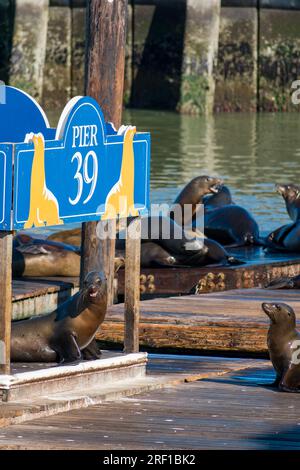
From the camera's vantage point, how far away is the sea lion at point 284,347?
7630 mm

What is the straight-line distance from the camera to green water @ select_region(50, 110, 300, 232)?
813 inches

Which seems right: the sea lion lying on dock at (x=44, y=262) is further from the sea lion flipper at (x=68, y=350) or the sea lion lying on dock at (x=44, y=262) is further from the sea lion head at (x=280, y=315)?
the sea lion flipper at (x=68, y=350)

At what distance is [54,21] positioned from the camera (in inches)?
1244

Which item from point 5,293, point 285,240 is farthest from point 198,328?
point 285,240

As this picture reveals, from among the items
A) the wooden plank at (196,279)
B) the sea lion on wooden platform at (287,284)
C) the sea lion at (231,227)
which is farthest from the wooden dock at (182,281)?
the sea lion at (231,227)

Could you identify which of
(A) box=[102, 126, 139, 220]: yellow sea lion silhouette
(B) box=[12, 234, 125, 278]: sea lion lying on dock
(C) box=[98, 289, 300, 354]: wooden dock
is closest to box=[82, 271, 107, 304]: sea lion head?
Answer: (A) box=[102, 126, 139, 220]: yellow sea lion silhouette

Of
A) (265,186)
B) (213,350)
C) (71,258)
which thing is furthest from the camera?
(265,186)

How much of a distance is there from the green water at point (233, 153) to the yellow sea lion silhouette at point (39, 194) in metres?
10.4

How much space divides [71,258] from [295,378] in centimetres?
515

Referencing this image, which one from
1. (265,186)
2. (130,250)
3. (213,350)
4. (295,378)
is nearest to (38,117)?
(130,250)

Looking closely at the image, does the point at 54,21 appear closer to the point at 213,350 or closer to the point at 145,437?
the point at 213,350

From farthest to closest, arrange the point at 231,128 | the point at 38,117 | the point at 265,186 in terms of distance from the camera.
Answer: the point at 231,128
the point at 265,186
the point at 38,117

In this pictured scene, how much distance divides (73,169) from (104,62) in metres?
3.65

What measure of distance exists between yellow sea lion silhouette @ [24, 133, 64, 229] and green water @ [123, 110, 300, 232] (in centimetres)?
1038
